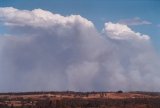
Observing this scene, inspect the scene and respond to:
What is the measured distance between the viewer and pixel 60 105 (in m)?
112

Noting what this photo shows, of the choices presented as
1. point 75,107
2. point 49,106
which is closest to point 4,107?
point 49,106

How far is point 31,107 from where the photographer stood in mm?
108250

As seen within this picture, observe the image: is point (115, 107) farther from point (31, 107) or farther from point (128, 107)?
point (31, 107)

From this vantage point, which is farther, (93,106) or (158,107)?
(93,106)

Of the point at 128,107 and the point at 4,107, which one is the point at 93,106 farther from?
the point at 4,107

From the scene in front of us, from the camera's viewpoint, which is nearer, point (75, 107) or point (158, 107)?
point (158, 107)

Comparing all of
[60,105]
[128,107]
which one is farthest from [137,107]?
[60,105]

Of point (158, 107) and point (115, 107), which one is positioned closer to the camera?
point (158, 107)

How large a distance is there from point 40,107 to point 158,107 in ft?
108

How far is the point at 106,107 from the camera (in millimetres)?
110312

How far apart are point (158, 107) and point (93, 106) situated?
20.7 meters

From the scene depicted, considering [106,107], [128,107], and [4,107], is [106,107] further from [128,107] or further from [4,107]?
[4,107]

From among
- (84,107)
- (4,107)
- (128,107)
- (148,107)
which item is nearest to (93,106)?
(84,107)

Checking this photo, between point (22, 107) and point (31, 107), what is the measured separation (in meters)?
2.56
